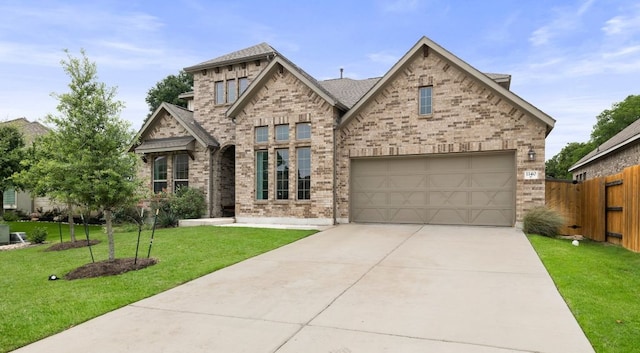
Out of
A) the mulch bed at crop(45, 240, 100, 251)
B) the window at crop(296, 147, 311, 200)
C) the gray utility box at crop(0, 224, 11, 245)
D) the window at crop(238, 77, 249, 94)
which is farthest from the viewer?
the window at crop(238, 77, 249, 94)

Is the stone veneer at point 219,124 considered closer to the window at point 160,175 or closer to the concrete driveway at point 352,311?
the window at point 160,175

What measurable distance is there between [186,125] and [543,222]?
1471 centimetres

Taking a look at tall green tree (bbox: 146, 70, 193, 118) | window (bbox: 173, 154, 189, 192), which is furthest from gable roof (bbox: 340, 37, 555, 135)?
tall green tree (bbox: 146, 70, 193, 118)

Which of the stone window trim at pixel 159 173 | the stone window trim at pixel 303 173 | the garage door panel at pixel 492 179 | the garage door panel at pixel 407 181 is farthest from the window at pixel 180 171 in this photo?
the garage door panel at pixel 492 179

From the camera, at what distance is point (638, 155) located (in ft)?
54.0

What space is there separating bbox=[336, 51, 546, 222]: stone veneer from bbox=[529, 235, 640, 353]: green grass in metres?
3.70

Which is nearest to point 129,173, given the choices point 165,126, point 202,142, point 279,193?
point 279,193

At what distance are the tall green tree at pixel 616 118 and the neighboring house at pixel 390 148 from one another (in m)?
36.7

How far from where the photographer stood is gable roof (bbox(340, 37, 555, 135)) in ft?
39.0

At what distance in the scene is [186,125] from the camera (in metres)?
17.4

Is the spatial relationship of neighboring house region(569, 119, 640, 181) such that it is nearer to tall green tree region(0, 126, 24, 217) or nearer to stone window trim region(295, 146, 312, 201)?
stone window trim region(295, 146, 312, 201)

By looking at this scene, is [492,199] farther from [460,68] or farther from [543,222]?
[460,68]

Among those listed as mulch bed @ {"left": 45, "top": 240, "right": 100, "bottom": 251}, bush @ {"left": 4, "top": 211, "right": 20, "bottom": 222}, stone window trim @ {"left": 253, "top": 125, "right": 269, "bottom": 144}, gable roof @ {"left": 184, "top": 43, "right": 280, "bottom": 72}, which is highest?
gable roof @ {"left": 184, "top": 43, "right": 280, "bottom": 72}

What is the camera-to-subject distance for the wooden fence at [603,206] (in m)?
9.61
